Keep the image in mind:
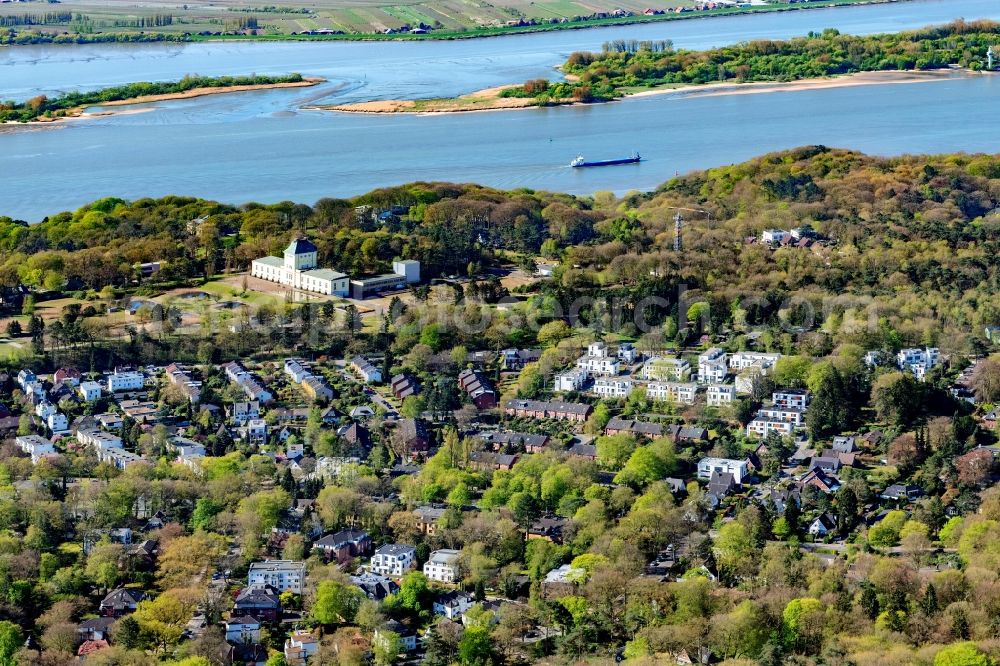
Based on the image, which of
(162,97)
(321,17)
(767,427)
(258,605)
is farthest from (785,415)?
(321,17)

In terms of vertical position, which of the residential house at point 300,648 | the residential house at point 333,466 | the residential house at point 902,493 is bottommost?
the residential house at point 300,648

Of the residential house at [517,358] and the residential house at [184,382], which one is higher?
the residential house at [184,382]

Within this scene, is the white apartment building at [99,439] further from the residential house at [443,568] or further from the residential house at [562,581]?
the residential house at [562,581]

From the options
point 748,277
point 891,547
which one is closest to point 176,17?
point 748,277

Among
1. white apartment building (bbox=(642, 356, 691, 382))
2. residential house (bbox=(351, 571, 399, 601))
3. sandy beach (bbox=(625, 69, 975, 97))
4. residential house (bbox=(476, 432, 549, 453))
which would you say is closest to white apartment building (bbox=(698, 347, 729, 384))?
white apartment building (bbox=(642, 356, 691, 382))

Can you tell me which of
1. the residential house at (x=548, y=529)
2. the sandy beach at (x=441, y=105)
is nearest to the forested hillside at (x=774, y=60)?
the sandy beach at (x=441, y=105)

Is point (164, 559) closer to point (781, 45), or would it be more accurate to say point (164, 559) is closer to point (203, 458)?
point (203, 458)
